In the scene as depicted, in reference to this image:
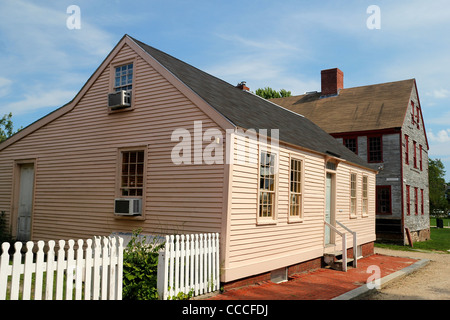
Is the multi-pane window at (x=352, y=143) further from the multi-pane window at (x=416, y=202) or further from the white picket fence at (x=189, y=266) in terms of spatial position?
the white picket fence at (x=189, y=266)

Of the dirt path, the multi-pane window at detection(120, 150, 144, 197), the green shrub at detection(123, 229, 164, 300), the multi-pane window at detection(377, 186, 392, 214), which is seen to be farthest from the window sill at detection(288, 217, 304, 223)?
the multi-pane window at detection(377, 186, 392, 214)

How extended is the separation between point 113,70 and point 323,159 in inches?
288

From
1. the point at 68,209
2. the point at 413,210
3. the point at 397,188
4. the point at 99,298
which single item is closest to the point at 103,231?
the point at 68,209

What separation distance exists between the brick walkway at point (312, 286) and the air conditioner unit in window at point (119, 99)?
581cm

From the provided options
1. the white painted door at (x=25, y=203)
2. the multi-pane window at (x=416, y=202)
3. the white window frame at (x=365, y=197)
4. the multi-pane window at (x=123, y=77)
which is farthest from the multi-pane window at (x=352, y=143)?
the white painted door at (x=25, y=203)

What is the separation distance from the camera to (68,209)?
12.1 metres

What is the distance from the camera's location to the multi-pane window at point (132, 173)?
1084 centimetres

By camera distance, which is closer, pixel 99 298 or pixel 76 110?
pixel 99 298

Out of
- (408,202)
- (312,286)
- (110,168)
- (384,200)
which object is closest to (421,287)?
(312,286)

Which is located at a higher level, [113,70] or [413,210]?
[113,70]

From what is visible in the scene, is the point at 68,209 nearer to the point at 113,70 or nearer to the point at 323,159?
the point at 113,70

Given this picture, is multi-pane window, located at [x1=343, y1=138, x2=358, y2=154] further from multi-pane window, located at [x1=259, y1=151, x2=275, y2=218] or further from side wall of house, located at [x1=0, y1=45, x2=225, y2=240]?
side wall of house, located at [x1=0, y1=45, x2=225, y2=240]

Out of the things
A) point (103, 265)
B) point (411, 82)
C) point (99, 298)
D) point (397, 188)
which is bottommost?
point (99, 298)

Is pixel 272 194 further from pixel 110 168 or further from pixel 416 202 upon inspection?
pixel 416 202
